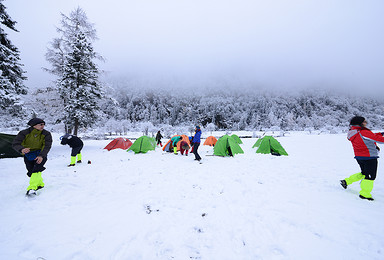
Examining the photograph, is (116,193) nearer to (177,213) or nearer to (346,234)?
(177,213)

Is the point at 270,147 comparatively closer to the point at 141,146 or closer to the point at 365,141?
the point at 365,141

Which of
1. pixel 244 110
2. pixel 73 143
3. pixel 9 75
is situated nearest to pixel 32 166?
pixel 73 143

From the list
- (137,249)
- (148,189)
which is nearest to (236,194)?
(148,189)

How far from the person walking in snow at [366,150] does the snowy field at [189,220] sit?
43 cm

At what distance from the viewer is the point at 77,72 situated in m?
12.9

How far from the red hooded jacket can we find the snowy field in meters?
1.22

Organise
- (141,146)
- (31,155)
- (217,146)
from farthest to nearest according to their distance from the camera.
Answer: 1. (141,146)
2. (217,146)
3. (31,155)

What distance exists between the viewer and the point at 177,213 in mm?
3400

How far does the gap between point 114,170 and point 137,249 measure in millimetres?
5174

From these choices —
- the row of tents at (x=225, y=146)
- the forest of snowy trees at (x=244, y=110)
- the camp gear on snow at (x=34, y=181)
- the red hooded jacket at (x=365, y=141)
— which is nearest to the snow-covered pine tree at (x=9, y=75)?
the camp gear on snow at (x=34, y=181)

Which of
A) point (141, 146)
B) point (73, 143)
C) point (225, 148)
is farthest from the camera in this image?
point (141, 146)

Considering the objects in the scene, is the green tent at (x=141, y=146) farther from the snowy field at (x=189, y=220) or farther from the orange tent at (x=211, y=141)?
the orange tent at (x=211, y=141)

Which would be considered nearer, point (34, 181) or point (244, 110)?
point (34, 181)

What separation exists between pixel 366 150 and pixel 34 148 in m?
8.74
